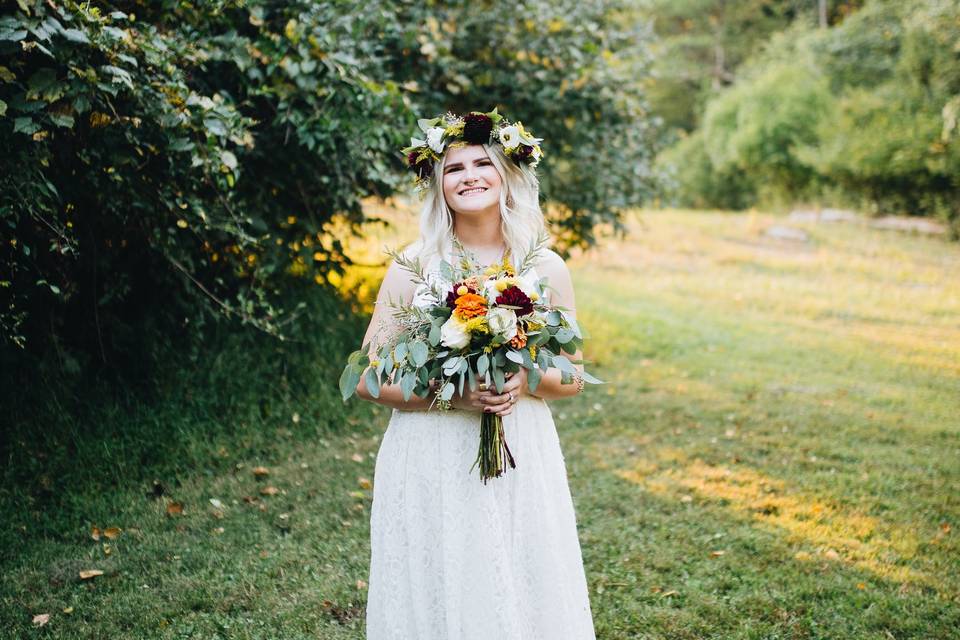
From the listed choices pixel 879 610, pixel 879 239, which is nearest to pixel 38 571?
pixel 879 610

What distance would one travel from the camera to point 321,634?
3.66 meters

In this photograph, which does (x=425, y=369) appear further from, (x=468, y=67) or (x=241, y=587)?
(x=468, y=67)

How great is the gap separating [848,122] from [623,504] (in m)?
19.4

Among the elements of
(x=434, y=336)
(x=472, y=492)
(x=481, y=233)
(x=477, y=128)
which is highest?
(x=477, y=128)

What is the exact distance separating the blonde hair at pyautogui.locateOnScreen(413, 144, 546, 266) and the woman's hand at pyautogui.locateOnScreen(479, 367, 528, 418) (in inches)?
18.5

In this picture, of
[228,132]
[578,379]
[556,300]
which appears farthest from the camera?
[228,132]

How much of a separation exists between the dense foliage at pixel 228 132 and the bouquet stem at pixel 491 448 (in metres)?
2.22

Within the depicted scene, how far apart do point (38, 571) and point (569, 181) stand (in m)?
5.85

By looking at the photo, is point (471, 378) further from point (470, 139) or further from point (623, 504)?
point (623, 504)

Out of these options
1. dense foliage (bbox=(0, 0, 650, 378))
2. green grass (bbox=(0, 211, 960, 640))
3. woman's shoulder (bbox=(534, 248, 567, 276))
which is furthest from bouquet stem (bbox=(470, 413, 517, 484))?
dense foliage (bbox=(0, 0, 650, 378))

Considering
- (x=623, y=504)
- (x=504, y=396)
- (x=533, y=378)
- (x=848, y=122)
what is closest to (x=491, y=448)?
(x=504, y=396)

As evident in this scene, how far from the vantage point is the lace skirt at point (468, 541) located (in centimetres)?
255

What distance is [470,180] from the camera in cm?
277

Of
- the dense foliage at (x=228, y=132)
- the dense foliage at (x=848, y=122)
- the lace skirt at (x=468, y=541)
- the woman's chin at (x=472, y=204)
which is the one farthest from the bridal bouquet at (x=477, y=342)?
the dense foliage at (x=848, y=122)
